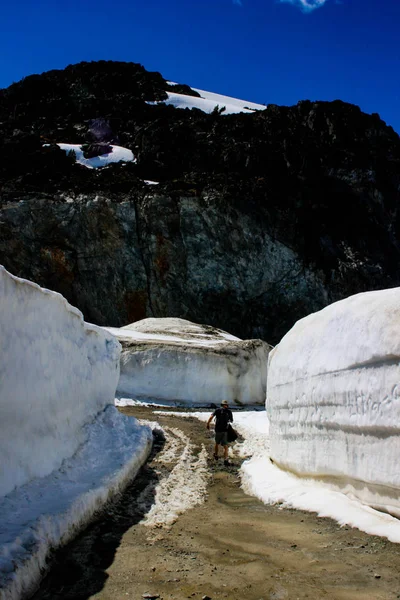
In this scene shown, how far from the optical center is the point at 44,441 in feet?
20.7

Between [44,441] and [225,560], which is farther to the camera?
[44,441]

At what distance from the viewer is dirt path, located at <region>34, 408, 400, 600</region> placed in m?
3.85

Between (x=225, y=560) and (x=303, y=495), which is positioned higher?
(x=303, y=495)

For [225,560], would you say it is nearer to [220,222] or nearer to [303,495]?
[303,495]

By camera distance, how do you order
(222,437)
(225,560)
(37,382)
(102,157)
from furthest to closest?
1. (102,157)
2. (222,437)
3. (37,382)
4. (225,560)

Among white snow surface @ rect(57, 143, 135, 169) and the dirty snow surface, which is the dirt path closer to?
the dirty snow surface

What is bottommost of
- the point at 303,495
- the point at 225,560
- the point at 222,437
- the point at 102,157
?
the point at 225,560

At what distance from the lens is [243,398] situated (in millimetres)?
20109

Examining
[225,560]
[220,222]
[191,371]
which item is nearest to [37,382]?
[225,560]

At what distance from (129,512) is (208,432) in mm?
6848

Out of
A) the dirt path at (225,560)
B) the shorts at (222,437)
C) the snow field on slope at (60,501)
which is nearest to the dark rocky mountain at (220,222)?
the shorts at (222,437)

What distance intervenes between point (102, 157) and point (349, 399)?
46.0 metres

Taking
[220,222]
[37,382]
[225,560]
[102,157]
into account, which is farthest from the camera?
[102,157]

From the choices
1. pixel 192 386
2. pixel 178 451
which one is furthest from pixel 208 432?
pixel 192 386
